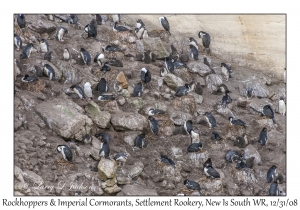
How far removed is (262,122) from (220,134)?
5.30 feet

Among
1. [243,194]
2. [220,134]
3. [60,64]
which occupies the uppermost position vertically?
[60,64]

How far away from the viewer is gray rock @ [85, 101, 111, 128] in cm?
1812

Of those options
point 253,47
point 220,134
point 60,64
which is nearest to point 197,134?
point 220,134

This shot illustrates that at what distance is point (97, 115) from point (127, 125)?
2.89ft

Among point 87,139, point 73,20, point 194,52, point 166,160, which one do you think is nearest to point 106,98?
point 87,139

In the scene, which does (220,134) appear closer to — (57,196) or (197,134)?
(197,134)

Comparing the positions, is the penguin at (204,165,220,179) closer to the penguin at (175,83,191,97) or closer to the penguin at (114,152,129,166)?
the penguin at (114,152,129,166)

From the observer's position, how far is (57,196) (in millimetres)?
14672

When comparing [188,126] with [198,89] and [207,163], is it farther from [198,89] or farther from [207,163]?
[198,89]

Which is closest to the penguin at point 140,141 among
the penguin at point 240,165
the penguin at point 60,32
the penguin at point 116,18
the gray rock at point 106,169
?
the gray rock at point 106,169

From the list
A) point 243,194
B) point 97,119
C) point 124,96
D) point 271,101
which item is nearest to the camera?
point 243,194

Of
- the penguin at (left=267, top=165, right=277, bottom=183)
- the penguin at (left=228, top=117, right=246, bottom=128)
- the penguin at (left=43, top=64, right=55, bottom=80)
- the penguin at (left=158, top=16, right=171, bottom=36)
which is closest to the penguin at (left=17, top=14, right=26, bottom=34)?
the penguin at (left=43, top=64, right=55, bottom=80)

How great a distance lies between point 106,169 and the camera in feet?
52.1

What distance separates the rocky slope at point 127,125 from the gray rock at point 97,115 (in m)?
0.03
